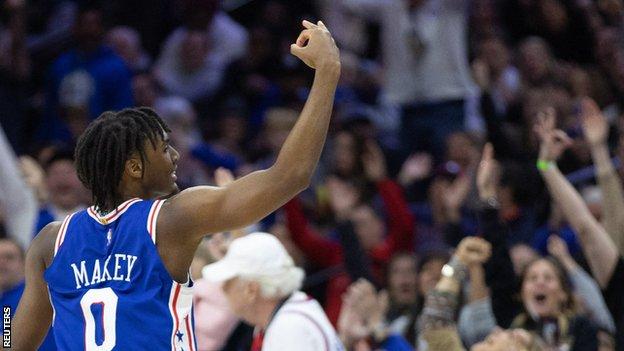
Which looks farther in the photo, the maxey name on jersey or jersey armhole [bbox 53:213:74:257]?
jersey armhole [bbox 53:213:74:257]

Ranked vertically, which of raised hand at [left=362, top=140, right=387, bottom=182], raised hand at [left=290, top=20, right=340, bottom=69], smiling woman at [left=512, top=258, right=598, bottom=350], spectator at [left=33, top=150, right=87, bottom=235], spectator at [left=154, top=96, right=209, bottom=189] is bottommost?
spectator at [left=154, top=96, right=209, bottom=189]

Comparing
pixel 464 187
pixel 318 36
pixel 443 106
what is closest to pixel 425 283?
pixel 464 187

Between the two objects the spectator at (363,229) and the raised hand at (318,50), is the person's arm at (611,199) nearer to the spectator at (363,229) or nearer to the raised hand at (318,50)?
the spectator at (363,229)

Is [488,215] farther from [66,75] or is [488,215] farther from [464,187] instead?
[66,75]

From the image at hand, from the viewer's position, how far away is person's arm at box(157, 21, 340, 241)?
3664mm

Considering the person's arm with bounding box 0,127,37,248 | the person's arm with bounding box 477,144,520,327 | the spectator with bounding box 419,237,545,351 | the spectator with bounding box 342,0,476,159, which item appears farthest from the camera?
the spectator with bounding box 342,0,476,159

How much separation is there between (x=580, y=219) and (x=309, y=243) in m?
2.39

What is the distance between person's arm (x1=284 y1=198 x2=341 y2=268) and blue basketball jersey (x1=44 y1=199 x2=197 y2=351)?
489cm

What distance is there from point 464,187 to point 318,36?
224 inches

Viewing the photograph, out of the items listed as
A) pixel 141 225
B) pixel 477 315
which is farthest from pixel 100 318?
pixel 477 315

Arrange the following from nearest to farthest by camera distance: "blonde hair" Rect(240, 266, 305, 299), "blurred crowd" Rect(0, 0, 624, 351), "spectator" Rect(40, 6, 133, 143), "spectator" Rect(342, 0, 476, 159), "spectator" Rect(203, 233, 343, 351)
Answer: "spectator" Rect(203, 233, 343, 351) → "blonde hair" Rect(240, 266, 305, 299) → "blurred crowd" Rect(0, 0, 624, 351) → "spectator" Rect(40, 6, 133, 143) → "spectator" Rect(342, 0, 476, 159)

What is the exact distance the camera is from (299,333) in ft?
17.5

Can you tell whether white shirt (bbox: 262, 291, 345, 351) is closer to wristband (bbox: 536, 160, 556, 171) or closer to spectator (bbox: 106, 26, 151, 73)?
wristband (bbox: 536, 160, 556, 171)

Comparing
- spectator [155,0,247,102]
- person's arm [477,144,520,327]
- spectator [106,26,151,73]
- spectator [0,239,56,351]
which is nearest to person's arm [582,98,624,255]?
person's arm [477,144,520,327]
